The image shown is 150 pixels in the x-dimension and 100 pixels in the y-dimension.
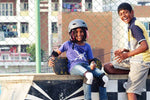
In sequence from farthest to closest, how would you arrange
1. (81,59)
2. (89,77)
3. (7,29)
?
1. (7,29)
2. (81,59)
3. (89,77)

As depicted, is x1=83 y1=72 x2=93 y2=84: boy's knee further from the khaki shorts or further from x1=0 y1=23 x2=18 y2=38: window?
x1=0 y1=23 x2=18 y2=38: window

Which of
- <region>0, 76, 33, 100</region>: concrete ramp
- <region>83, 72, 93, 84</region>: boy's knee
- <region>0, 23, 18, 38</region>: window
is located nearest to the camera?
<region>83, 72, 93, 84</region>: boy's knee

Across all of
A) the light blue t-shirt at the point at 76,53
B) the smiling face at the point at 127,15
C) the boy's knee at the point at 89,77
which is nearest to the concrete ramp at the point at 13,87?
the light blue t-shirt at the point at 76,53

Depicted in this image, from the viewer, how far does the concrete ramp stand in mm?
3602

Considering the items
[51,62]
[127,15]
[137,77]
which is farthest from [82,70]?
[127,15]

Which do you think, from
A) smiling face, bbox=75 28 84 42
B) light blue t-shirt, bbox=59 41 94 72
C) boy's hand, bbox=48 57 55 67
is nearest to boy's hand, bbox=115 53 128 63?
light blue t-shirt, bbox=59 41 94 72

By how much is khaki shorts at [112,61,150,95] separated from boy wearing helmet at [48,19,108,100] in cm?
26

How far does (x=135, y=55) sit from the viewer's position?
3.52m

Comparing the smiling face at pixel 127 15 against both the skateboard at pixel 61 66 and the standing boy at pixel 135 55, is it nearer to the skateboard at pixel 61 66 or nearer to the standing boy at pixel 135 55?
the standing boy at pixel 135 55

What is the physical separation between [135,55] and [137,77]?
22cm

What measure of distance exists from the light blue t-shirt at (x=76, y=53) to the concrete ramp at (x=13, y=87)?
478 millimetres

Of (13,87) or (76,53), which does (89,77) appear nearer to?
(76,53)

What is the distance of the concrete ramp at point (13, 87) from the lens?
3602 millimetres

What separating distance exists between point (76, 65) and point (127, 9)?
0.78 m
